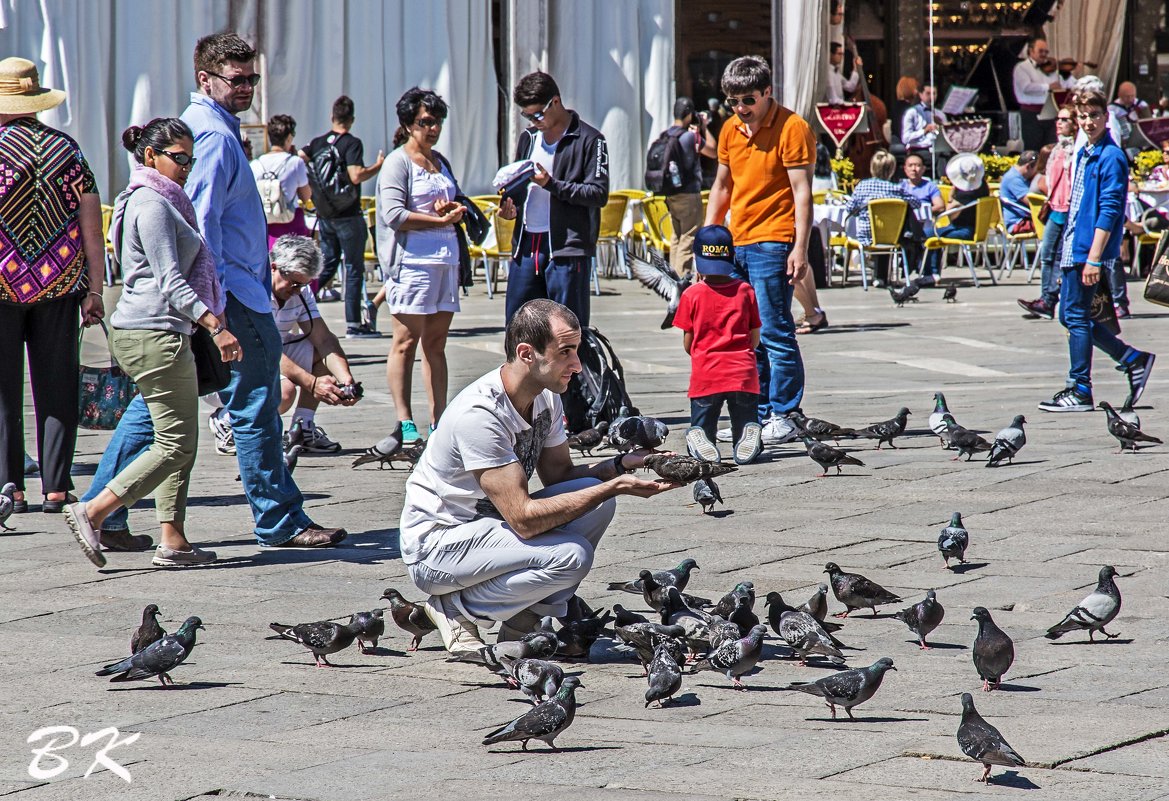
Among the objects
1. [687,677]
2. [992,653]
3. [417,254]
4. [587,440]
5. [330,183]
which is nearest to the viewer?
[992,653]

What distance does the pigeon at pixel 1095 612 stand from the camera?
4.99 m

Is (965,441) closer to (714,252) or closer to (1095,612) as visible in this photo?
(714,252)

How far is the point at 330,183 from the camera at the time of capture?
14328 mm

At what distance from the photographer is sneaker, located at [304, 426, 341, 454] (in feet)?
29.7

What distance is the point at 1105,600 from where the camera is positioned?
502cm

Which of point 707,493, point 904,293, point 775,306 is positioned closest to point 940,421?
point 775,306

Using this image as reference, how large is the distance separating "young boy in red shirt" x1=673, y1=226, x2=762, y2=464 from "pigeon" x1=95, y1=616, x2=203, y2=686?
3893 millimetres

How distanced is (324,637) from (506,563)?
54cm

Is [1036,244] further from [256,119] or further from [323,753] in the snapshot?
[323,753]

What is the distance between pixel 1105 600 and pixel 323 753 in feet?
7.59

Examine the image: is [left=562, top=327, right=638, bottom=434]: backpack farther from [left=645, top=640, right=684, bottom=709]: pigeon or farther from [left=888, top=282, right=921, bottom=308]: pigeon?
[left=888, top=282, right=921, bottom=308]: pigeon

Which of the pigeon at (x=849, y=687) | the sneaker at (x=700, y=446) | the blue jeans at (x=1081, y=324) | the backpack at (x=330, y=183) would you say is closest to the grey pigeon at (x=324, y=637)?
the pigeon at (x=849, y=687)

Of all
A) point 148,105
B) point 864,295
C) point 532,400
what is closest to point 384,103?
point 148,105

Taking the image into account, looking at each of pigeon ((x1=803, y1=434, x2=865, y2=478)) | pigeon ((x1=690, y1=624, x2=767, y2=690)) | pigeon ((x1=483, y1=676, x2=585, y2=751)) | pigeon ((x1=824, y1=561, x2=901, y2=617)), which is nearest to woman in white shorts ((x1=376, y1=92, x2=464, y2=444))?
pigeon ((x1=803, y1=434, x2=865, y2=478))
